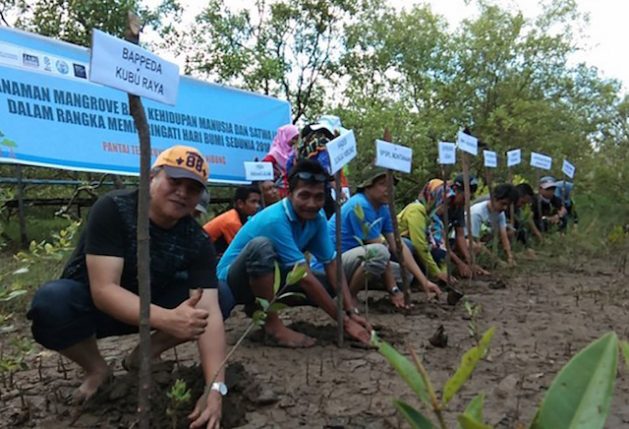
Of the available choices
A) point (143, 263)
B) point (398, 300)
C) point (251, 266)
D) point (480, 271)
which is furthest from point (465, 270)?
point (143, 263)

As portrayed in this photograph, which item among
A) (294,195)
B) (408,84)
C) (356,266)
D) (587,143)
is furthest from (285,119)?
(587,143)

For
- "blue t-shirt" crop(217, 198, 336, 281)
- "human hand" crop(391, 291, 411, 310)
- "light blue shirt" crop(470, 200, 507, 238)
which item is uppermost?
"light blue shirt" crop(470, 200, 507, 238)

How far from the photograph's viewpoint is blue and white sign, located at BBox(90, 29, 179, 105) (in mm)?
1661

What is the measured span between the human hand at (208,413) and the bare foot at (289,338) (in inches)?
39.5

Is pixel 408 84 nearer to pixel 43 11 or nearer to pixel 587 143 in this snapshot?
pixel 587 143

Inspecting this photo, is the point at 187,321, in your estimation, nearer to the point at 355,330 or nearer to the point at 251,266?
the point at 251,266

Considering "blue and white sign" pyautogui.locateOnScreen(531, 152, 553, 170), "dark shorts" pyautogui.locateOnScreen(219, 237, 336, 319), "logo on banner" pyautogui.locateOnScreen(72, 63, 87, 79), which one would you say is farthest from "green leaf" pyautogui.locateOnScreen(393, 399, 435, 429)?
"blue and white sign" pyautogui.locateOnScreen(531, 152, 553, 170)

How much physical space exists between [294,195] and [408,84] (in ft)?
33.9

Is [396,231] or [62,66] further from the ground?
[62,66]

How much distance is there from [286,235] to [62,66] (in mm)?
2441

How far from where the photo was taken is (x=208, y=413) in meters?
1.97

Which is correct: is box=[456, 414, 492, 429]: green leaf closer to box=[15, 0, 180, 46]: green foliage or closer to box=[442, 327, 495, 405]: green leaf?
box=[442, 327, 495, 405]: green leaf

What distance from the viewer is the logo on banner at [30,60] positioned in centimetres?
420

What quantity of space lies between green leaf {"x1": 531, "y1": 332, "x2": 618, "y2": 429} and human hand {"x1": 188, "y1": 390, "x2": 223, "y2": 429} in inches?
57.0
